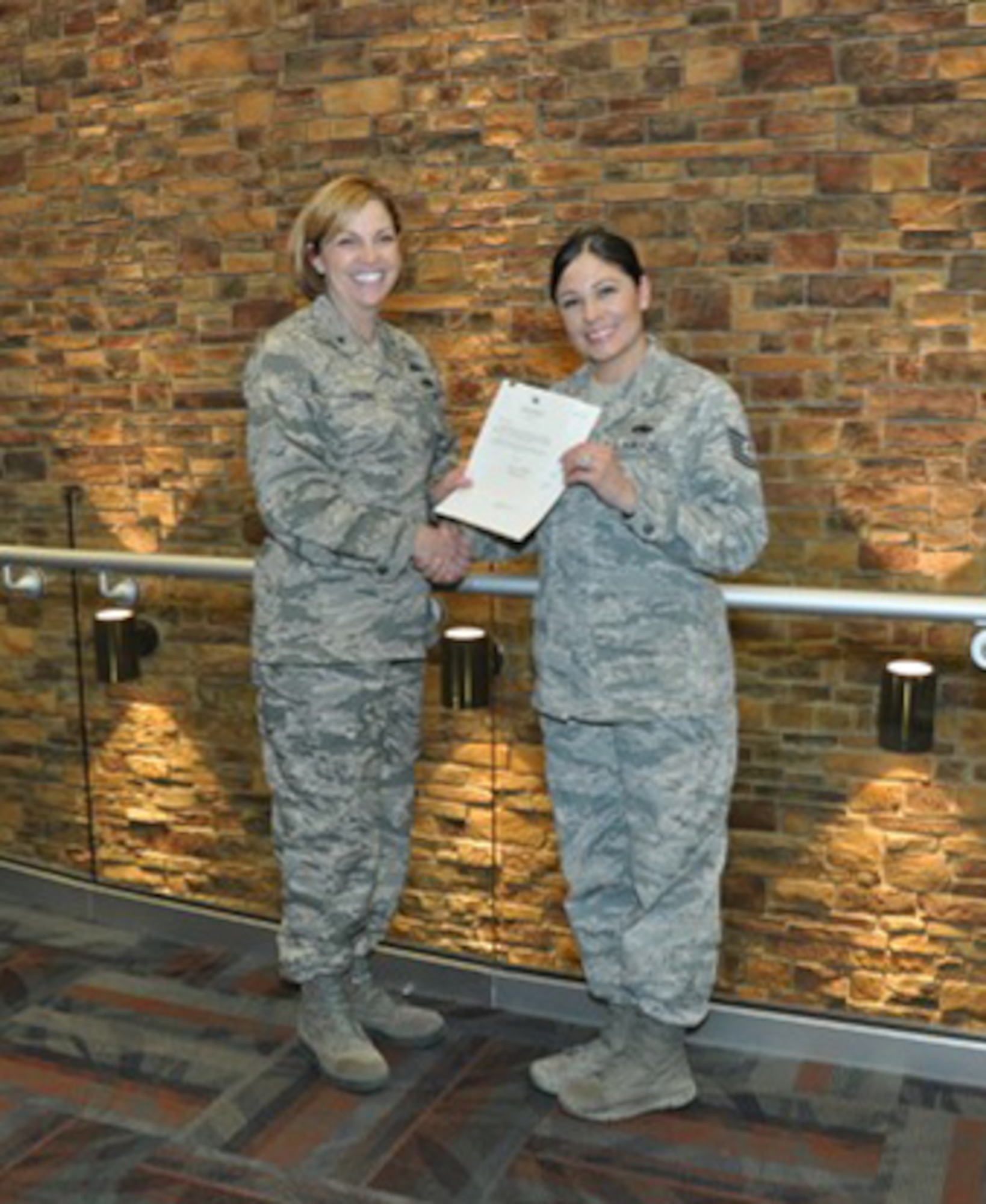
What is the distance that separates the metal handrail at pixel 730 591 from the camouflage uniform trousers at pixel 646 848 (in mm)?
229

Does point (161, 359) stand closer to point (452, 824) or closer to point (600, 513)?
point (452, 824)

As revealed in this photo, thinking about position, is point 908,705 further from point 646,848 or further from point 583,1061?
point 583,1061

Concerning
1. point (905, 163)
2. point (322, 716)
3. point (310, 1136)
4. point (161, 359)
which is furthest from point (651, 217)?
point (310, 1136)

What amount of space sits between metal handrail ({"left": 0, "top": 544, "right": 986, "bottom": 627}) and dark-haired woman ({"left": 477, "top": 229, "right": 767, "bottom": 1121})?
13cm

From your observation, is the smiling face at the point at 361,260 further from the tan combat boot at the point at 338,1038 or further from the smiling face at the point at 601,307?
the tan combat boot at the point at 338,1038

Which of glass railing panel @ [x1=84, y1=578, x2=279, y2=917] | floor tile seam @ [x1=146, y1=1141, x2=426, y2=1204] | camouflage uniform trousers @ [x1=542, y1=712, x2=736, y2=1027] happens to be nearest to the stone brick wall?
glass railing panel @ [x1=84, y1=578, x2=279, y2=917]

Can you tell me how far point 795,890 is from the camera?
2.91 m

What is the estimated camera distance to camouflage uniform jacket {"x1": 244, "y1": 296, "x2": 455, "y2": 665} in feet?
7.45

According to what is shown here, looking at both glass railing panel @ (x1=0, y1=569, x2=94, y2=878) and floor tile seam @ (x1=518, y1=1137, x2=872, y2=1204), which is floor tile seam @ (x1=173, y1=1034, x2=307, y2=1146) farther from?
glass railing panel @ (x1=0, y1=569, x2=94, y2=878)

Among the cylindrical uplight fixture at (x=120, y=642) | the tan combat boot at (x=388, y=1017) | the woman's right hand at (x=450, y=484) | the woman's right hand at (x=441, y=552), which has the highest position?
the woman's right hand at (x=450, y=484)

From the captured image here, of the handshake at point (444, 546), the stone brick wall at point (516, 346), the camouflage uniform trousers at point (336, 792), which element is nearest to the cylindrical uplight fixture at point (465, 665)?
the stone brick wall at point (516, 346)

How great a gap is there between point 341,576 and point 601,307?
61cm

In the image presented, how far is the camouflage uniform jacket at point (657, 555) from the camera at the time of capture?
6.93ft

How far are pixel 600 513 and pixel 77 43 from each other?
14.0ft
